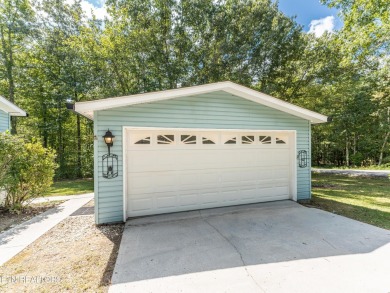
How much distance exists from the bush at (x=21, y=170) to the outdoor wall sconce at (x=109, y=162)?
2687 mm

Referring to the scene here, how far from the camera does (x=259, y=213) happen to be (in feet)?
16.9

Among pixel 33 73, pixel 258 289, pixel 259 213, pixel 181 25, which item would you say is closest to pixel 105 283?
pixel 258 289

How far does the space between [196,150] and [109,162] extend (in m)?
2.19

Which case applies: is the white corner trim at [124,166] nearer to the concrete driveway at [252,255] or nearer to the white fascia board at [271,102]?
the concrete driveway at [252,255]

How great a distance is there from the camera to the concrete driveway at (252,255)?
2.49 meters

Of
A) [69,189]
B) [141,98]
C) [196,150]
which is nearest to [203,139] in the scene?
[196,150]

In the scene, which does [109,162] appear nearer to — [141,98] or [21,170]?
[141,98]

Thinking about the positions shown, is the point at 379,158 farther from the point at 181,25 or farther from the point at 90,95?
the point at 90,95

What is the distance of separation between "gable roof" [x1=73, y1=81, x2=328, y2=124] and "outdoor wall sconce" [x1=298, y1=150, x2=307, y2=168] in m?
1.08

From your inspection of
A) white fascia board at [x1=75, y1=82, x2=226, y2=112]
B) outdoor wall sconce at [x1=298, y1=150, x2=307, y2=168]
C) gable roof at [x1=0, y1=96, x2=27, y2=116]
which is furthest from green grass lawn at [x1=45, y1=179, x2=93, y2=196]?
outdoor wall sconce at [x1=298, y1=150, x2=307, y2=168]

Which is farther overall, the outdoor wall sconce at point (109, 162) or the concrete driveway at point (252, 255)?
the outdoor wall sconce at point (109, 162)

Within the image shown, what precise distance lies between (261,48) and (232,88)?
7701 mm

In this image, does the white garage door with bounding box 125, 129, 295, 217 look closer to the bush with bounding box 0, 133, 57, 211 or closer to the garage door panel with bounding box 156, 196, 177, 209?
the garage door panel with bounding box 156, 196, 177, 209

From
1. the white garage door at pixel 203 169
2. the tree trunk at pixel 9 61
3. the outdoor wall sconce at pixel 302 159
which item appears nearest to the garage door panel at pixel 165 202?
the white garage door at pixel 203 169
